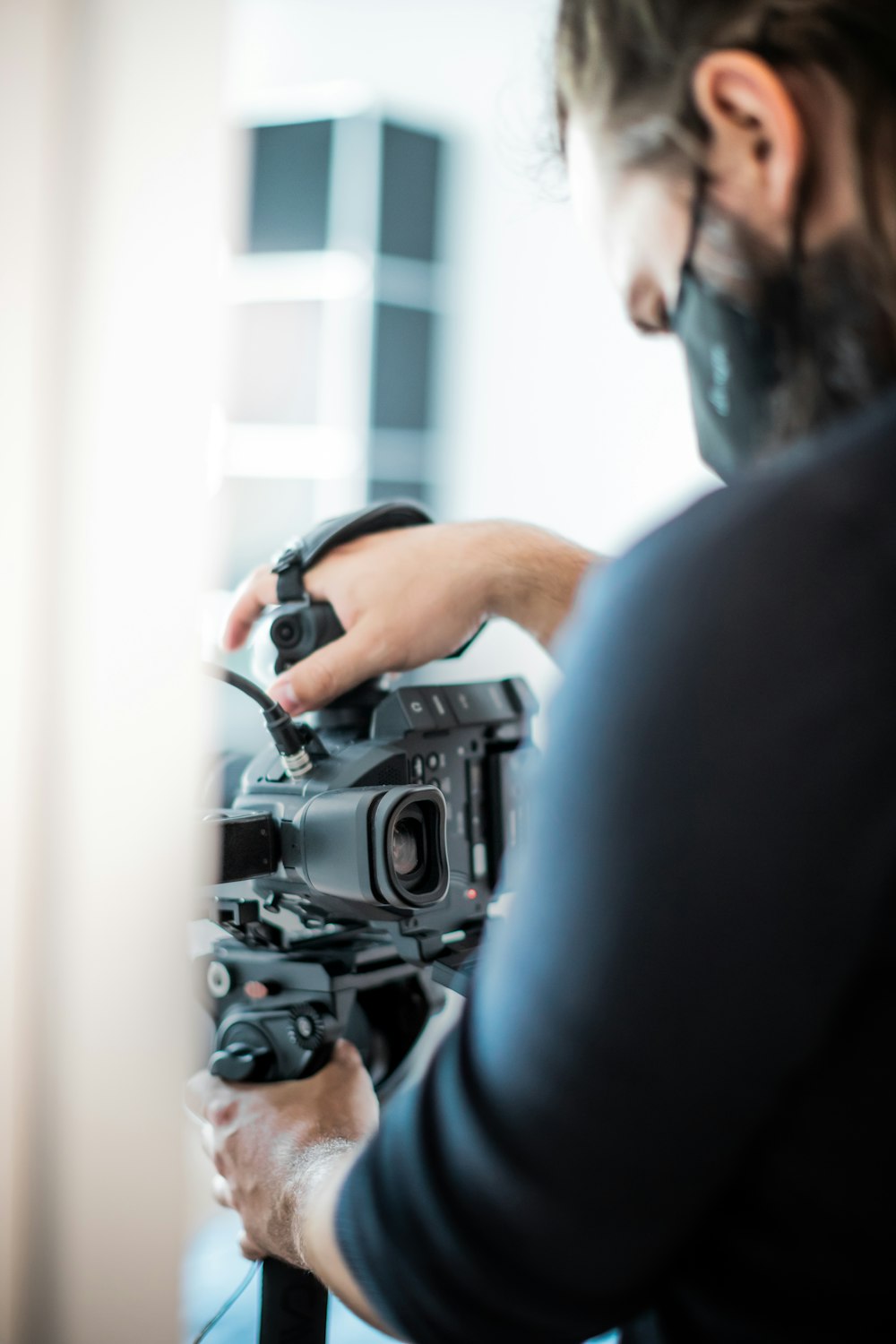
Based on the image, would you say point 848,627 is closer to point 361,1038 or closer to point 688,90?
point 688,90

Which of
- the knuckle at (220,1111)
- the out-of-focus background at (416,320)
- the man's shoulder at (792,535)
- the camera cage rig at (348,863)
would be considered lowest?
the knuckle at (220,1111)

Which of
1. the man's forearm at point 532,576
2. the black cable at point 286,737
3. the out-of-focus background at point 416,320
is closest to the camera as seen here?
the black cable at point 286,737

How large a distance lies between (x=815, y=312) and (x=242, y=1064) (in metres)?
0.65

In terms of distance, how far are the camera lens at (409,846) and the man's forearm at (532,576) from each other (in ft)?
1.10

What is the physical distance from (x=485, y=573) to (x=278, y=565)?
19 cm

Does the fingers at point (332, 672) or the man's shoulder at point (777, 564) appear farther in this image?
the fingers at point (332, 672)

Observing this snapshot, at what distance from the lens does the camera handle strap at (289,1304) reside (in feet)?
2.72

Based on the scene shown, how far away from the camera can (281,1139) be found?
0.77m

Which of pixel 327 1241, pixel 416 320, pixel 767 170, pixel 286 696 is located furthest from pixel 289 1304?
pixel 416 320

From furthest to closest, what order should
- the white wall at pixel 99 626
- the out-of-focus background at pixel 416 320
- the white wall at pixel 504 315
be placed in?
the white wall at pixel 504 315, the out-of-focus background at pixel 416 320, the white wall at pixel 99 626

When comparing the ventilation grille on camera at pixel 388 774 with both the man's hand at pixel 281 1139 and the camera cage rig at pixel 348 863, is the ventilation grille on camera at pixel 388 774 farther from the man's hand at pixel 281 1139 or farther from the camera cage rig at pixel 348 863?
the man's hand at pixel 281 1139

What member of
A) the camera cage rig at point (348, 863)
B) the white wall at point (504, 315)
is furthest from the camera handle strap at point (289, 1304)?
the white wall at point (504, 315)

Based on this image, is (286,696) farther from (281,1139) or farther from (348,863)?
(281,1139)

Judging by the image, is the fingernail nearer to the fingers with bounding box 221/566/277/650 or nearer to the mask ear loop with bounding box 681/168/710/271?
the fingers with bounding box 221/566/277/650
